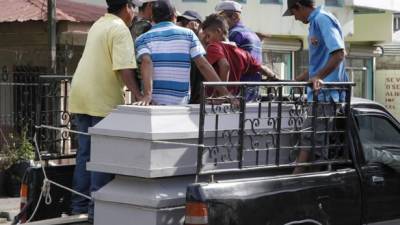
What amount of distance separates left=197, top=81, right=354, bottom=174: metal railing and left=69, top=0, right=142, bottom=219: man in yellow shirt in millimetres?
839

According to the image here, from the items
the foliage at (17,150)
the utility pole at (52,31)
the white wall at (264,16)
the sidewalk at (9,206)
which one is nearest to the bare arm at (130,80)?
the sidewalk at (9,206)

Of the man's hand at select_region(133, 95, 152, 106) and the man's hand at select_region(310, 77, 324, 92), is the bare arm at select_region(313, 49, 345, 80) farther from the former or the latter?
the man's hand at select_region(133, 95, 152, 106)

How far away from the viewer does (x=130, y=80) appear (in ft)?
17.5

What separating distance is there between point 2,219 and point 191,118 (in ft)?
21.7

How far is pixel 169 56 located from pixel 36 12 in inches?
329

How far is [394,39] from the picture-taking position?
74.0 feet

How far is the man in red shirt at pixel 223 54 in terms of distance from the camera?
19.4 ft

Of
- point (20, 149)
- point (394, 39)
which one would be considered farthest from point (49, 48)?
point (394, 39)

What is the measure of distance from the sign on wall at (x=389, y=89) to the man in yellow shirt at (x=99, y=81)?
16523 millimetres

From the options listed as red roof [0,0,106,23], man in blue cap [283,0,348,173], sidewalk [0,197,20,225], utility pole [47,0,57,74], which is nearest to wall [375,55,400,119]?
red roof [0,0,106,23]

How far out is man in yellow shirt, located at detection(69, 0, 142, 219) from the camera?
5320mm

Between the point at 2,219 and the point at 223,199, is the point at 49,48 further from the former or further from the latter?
the point at 223,199

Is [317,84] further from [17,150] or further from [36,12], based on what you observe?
[36,12]

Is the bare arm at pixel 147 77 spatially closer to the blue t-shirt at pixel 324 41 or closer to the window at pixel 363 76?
the blue t-shirt at pixel 324 41
